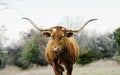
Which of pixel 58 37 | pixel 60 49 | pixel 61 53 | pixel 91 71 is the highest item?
pixel 58 37

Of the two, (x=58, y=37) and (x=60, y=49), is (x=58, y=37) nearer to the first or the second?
(x=58, y=37)

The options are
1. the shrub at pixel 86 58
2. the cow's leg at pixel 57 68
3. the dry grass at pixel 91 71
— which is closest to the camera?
the cow's leg at pixel 57 68

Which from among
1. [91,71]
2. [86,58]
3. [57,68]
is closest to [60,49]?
[57,68]

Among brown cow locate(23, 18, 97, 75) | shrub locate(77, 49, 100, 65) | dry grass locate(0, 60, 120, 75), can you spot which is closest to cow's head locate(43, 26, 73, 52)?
brown cow locate(23, 18, 97, 75)

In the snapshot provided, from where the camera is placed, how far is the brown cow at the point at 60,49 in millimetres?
13594

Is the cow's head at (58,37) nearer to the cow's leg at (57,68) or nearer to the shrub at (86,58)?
the cow's leg at (57,68)

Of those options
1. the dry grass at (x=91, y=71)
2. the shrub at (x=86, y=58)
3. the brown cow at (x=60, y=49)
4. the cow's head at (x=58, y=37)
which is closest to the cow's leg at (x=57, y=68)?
the brown cow at (x=60, y=49)

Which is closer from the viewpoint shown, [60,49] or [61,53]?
[60,49]

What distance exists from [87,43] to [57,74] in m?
55.8

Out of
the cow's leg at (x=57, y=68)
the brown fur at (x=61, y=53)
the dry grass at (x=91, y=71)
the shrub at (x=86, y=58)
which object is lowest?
the shrub at (x=86, y=58)

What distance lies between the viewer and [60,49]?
13719 millimetres

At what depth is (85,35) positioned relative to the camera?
80.2m

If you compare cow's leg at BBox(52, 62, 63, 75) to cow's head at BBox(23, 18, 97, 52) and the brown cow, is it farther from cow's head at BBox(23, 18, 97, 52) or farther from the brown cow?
cow's head at BBox(23, 18, 97, 52)

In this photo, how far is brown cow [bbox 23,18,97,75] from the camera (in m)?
13.6
